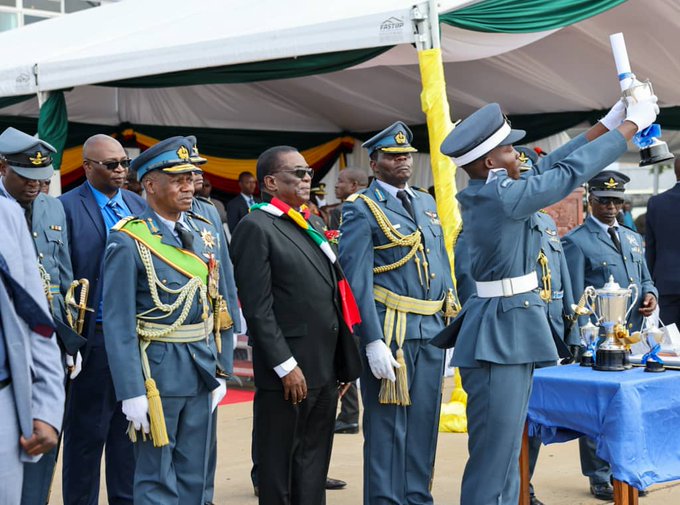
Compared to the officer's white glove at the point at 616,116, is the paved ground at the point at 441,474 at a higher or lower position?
lower

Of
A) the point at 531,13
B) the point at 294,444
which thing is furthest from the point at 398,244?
the point at 531,13

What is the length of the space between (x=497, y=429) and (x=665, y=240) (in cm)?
382

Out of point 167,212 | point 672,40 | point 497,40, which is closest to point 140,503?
point 167,212

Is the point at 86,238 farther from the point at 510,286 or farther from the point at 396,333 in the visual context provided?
the point at 510,286

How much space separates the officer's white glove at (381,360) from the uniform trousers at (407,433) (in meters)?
0.14

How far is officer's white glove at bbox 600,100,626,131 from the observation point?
145 inches

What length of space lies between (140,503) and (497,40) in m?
5.44

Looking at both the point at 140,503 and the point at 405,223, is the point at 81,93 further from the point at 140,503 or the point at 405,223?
the point at 140,503

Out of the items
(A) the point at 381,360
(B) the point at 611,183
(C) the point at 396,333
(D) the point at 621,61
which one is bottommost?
(A) the point at 381,360

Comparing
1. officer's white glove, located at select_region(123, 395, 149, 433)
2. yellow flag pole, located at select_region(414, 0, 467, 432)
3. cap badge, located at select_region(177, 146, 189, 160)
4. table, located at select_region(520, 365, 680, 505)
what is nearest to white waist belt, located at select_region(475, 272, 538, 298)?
table, located at select_region(520, 365, 680, 505)

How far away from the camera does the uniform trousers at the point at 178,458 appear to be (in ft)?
12.4

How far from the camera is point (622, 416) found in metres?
4.00

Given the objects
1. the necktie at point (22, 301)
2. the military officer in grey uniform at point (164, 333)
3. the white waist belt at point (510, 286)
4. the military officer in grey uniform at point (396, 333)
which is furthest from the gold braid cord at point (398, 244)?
the necktie at point (22, 301)

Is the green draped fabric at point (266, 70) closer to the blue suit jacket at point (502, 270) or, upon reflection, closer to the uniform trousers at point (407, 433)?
the uniform trousers at point (407, 433)
